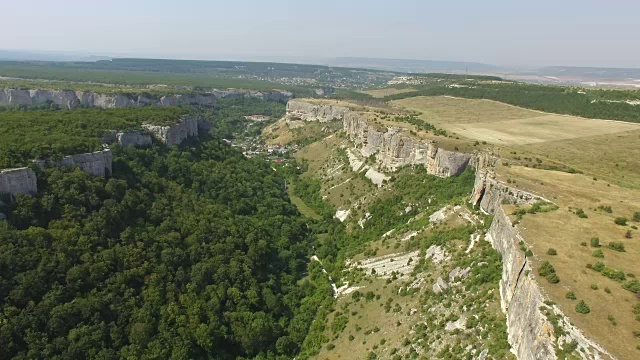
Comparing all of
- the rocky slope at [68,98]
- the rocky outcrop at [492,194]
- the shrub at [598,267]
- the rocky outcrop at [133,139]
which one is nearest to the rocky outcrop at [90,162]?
the rocky outcrop at [133,139]

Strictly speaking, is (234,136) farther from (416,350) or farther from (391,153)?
(416,350)

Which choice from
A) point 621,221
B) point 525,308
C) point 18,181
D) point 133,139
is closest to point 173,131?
point 133,139

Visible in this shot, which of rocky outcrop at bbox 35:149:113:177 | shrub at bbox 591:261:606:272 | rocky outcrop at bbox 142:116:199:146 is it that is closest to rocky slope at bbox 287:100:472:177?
shrub at bbox 591:261:606:272

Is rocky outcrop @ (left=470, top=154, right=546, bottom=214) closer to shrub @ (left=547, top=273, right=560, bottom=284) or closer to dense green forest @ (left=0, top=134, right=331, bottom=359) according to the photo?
shrub @ (left=547, top=273, right=560, bottom=284)

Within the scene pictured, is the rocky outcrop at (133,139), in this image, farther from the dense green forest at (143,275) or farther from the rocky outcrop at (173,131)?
the dense green forest at (143,275)

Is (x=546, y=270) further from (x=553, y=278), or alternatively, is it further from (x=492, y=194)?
(x=492, y=194)

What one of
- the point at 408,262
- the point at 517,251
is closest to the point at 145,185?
the point at 408,262
